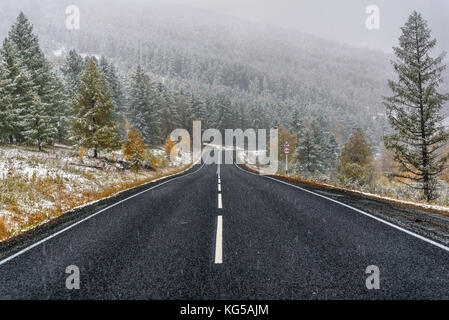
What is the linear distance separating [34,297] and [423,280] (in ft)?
18.3

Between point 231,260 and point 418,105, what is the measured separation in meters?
18.9

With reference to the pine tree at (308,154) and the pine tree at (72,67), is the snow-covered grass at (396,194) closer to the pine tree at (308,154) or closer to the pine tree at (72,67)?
the pine tree at (308,154)

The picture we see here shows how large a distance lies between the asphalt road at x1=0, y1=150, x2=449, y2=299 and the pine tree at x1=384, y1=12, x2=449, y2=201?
12663 mm

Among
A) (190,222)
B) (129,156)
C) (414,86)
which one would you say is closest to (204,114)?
(129,156)

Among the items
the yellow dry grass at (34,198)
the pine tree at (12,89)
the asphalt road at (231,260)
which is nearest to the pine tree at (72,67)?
the pine tree at (12,89)

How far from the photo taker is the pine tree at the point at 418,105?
1569 centimetres

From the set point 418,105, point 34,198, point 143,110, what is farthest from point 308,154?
point 34,198

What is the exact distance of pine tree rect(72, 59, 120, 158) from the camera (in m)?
21.5

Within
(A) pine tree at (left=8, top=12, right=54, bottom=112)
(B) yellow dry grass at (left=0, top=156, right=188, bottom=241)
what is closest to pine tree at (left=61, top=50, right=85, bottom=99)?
(A) pine tree at (left=8, top=12, right=54, bottom=112)

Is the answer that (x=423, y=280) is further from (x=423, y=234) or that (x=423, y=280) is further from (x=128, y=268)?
(x=128, y=268)

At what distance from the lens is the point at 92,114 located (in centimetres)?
2159

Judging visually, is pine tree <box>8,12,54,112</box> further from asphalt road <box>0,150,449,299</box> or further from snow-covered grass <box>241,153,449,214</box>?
snow-covered grass <box>241,153,449,214</box>

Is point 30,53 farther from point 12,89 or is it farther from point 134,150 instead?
point 134,150

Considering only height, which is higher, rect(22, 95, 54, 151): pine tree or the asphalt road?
rect(22, 95, 54, 151): pine tree
